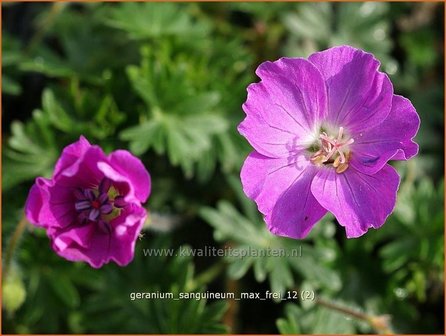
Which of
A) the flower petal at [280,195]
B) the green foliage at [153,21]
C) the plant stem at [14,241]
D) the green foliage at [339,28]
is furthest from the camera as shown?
the green foliage at [339,28]

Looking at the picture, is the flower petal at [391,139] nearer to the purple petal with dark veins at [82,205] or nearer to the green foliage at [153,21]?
the purple petal with dark veins at [82,205]

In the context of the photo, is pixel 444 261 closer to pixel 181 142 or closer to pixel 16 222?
pixel 181 142

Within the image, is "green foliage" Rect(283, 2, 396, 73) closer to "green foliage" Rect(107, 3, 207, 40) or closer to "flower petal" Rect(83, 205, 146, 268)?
"green foliage" Rect(107, 3, 207, 40)

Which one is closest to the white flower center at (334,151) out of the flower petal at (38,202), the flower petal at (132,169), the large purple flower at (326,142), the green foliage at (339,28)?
the large purple flower at (326,142)

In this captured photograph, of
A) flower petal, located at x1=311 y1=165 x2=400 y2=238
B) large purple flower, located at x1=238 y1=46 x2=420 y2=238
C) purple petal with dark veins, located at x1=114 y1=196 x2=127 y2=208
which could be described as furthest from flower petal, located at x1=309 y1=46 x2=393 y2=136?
purple petal with dark veins, located at x1=114 y1=196 x2=127 y2=208

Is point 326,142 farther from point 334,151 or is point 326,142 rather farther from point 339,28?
point 339,28
